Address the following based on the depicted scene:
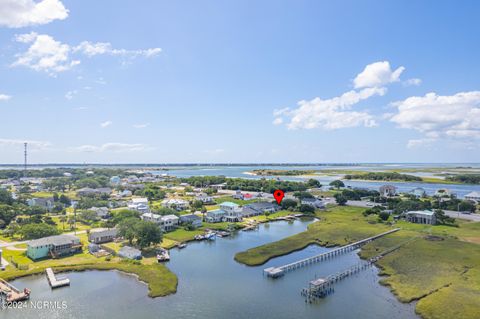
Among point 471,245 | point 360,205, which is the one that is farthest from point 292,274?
point 360,205

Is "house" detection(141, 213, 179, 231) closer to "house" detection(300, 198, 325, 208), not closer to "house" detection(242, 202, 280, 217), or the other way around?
"house" detection(242, 202, 280, 217)

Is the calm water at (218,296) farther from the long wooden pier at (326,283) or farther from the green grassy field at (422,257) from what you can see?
the green grassy field at (422,257)

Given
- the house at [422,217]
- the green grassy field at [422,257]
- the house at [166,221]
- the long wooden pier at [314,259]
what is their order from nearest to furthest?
1. the green grassy field at [422,257]
2. the long wooden pier at [314,259]
3. the house at [166,221]
4. the house at [422,217]

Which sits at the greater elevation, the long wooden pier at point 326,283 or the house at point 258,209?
the house at point 258,209

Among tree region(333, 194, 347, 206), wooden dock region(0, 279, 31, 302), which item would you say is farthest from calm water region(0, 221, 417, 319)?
tree region(333, 194, 347, 206)

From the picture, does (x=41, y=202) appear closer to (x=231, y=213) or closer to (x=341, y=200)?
(x=231, y=213)

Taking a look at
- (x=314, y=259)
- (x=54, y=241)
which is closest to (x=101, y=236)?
(x=54, y=241)

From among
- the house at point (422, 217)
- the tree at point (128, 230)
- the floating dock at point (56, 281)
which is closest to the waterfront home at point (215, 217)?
the tree at point (128, 230)

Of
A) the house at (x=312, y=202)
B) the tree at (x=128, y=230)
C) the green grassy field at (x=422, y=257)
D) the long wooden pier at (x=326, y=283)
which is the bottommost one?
the long wooden pier at (x=326, y=283)

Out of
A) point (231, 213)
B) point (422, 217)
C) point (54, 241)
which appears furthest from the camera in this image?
point (231, 213)
